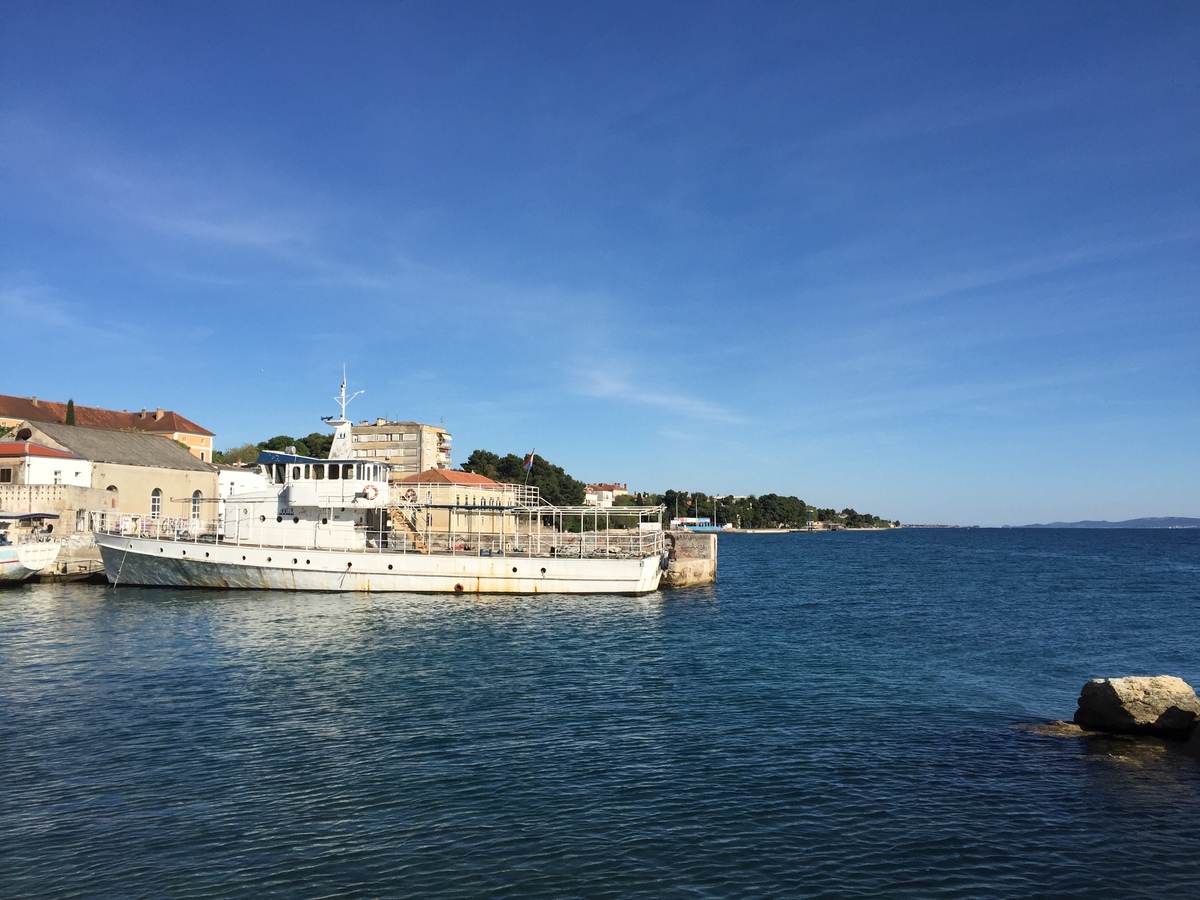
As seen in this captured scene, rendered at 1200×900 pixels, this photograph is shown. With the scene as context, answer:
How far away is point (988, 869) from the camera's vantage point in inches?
438

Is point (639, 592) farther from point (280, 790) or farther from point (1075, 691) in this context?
point (280, 790)

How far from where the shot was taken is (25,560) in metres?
43.0

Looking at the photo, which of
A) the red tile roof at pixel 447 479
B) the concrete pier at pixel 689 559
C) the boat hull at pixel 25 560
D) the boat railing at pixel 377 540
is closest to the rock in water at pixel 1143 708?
the boat railing at pixel 377 540

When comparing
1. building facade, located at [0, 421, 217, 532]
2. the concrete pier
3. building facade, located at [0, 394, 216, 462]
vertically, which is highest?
building facade, located at [0, 394, 216, 462]

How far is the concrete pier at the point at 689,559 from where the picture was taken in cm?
5172

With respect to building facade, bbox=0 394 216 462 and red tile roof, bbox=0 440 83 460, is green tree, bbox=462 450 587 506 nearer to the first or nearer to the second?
building facade, bbox=0 394 216 462

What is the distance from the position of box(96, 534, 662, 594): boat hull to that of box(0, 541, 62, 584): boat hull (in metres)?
4.80

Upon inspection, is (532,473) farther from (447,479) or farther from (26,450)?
(26,450)

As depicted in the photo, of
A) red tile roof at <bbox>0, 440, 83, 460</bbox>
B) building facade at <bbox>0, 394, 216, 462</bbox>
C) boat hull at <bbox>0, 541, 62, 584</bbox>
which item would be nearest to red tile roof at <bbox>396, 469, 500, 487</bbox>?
building facade at <bbox>0, 394, 216, 462</bbox>

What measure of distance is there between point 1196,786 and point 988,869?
21.4 feet

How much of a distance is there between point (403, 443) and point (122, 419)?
5372 centimetres

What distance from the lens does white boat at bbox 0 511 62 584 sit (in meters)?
42.3

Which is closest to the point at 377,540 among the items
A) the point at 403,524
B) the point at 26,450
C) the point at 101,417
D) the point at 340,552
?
the point at 403,524

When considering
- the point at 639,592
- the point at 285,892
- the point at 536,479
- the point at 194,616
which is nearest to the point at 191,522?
the point at 194,616
